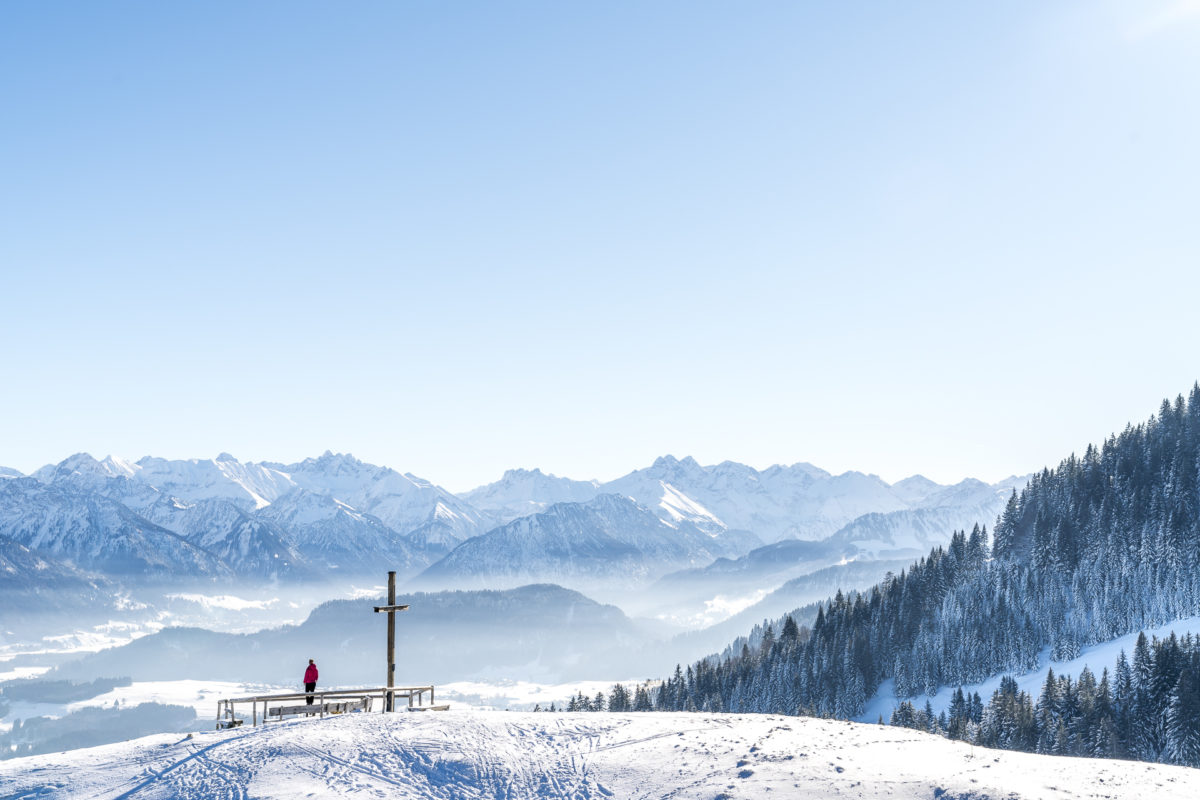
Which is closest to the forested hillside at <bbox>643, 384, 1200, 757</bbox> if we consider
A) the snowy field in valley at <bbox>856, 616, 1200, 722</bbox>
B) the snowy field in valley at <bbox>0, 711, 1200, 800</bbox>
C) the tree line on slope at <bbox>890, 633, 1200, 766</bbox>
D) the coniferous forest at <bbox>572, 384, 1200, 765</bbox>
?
the coniferous forest at <bbox>572, 384, 1200, 765</bbox>

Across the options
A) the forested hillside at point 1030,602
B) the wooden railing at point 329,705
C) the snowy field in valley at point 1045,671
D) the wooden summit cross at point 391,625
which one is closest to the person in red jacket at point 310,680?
the wooden railing at point 329,705

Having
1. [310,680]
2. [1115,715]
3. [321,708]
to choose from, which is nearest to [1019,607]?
[1115,715]

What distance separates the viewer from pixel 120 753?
36250 millimetres

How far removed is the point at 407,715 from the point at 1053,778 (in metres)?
25.3

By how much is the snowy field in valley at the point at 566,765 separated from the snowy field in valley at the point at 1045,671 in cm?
12091

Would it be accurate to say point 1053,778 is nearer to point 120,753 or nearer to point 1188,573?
point 120,753

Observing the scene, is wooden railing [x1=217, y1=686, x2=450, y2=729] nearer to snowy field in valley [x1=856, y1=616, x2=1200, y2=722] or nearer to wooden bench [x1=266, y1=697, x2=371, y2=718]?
wooden bench [x1=266, y1=697, x2=371, y2=718]

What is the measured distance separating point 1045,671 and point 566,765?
152 metres

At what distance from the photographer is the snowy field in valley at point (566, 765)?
1139 inches

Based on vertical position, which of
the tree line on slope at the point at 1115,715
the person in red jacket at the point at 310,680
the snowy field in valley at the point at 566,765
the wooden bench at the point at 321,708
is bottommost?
the tree line on slope at the point at 1115,715

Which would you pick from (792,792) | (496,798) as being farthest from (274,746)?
(792,792)

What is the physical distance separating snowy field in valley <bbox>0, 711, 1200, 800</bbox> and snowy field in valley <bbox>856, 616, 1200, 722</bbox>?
397 feet

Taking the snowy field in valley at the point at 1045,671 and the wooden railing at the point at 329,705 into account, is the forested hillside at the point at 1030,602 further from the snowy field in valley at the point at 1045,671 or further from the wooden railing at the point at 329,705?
the wooden railing at the point at 329,705

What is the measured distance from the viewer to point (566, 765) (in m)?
32.7
